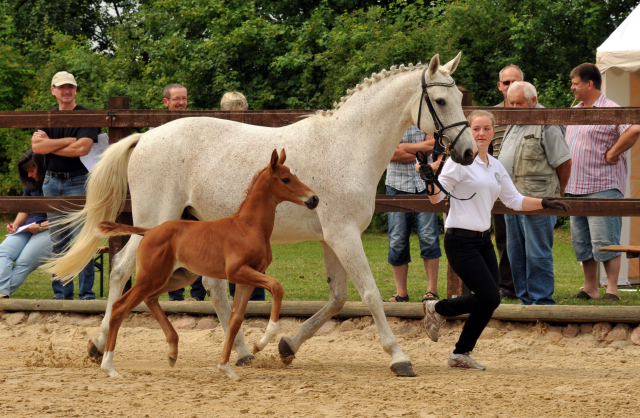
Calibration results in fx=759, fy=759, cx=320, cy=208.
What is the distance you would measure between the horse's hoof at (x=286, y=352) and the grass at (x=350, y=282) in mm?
2381

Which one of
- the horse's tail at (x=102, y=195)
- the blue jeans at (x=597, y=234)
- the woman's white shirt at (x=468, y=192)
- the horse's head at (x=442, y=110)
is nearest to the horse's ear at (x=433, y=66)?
the horse's head at (x=442, y=110)

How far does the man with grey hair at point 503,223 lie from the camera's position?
24.3 feet

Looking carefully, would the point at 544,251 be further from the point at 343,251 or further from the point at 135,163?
the point at 135,163

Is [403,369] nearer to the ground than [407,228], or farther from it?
nearer to the ground

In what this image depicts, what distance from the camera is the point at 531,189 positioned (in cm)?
680

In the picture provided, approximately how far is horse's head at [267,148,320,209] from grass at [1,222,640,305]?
3.23 meters

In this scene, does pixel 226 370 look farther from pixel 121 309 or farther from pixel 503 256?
pixel 503 256

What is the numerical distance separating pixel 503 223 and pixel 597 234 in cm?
94

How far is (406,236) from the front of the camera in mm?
7383

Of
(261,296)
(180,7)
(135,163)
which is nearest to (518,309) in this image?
(261,296)

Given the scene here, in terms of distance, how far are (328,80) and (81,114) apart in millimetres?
10712

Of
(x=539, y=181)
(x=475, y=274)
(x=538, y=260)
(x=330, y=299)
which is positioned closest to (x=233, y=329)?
(x=330, y=299)

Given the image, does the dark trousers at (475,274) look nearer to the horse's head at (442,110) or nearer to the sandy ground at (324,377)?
the sandy ground at (324,377)

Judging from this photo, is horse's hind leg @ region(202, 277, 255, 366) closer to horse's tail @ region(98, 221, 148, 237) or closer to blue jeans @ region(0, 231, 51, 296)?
horse's tail @ region(98, 221, 148, 237)
